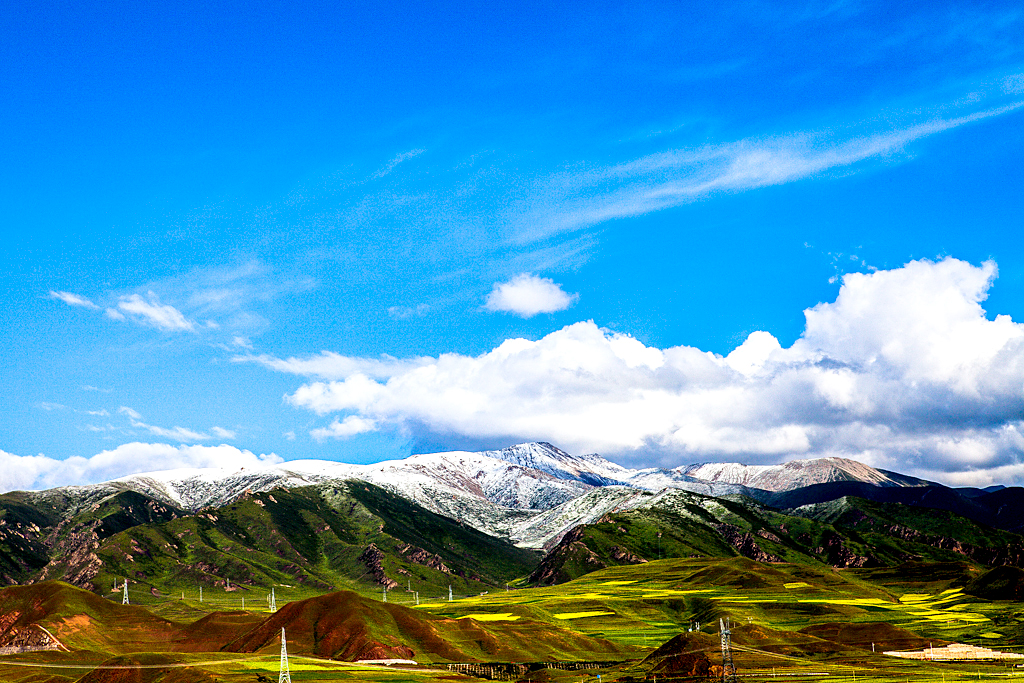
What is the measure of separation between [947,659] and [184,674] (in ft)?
540

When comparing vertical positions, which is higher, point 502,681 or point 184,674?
point 184,674

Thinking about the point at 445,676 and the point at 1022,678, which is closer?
the point at 1022,678

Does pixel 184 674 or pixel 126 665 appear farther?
pixel 126 665

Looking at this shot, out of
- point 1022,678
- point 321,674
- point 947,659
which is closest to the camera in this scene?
point 1022,678

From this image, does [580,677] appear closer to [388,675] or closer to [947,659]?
[388,675]

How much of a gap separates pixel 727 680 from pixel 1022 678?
51.7 meters

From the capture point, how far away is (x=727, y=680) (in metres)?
154

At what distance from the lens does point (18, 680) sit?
190m

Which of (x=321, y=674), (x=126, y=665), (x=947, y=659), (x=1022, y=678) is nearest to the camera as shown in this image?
(x=1022, y=678)

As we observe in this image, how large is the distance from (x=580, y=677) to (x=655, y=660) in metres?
17.8

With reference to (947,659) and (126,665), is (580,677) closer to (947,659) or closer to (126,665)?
(947,659)

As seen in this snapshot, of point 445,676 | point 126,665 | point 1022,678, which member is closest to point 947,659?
point 1022,678

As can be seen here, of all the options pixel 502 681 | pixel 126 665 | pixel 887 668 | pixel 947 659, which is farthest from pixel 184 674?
pixel 947 659

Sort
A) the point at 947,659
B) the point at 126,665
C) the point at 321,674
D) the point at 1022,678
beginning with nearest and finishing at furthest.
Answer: the point at 1022,678 → the point at 321,674 → the point at 126,665 → the point at 947,659
